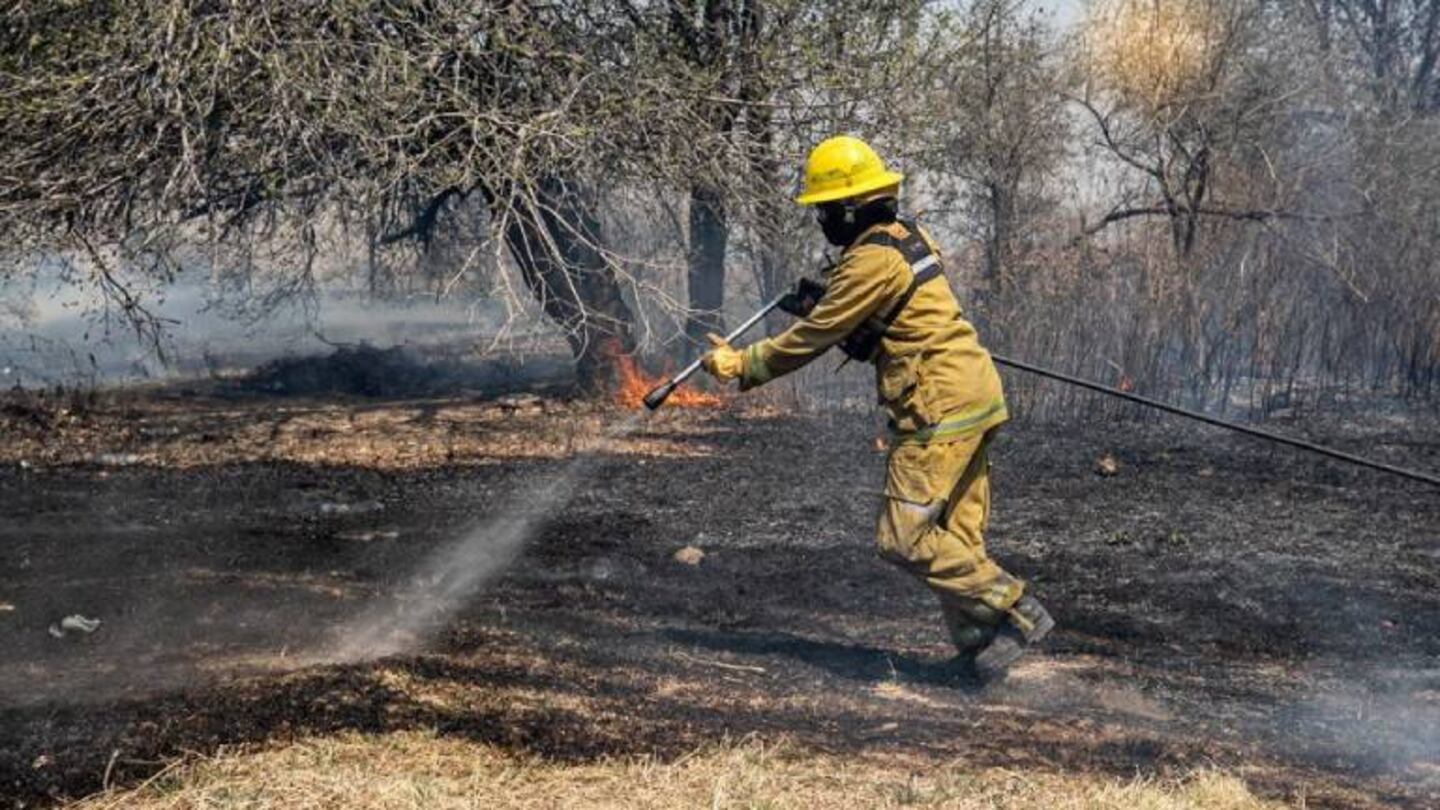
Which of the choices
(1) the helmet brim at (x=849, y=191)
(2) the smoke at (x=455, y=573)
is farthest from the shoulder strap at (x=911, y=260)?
(2) the smoke at (x=455, y=573)

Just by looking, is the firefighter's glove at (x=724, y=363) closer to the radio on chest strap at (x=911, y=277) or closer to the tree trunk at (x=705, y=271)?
the radio on chest strap at (x=911, y=277)

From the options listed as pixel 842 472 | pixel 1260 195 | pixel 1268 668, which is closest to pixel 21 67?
pixel 842 472

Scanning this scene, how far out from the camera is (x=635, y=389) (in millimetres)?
11891

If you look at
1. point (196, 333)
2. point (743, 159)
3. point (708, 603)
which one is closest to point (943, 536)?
point (708, 603)

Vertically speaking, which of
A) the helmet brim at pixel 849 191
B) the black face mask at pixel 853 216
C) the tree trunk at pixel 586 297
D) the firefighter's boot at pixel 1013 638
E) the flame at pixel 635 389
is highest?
the helmet brim at pixel 849 191

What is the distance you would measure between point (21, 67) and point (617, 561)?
453cm

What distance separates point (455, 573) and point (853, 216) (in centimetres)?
265

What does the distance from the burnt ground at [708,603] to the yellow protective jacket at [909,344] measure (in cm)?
92

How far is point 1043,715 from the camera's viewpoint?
484cm

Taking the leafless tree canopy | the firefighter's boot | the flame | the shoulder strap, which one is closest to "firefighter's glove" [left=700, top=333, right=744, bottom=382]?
the shoulder strap

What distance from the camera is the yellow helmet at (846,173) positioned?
502 cm

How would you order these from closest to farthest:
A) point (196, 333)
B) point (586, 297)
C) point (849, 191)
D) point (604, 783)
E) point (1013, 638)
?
point (604, 783), point (849, 191), point (1013, 638), point (586, 297), point (196, 333)

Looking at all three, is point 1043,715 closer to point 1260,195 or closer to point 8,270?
point 8,270

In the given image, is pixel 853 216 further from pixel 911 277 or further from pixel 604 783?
pixel 604 783
